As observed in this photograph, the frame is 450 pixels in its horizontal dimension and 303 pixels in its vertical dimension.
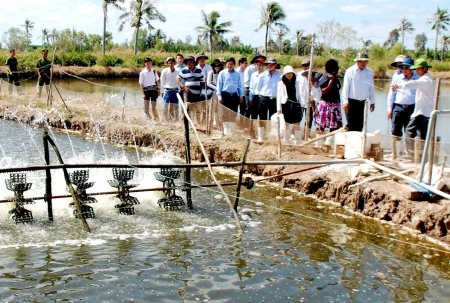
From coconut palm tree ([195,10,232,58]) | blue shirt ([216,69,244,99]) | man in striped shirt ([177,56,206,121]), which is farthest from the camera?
coconut palm tree ([195,10,232,58])

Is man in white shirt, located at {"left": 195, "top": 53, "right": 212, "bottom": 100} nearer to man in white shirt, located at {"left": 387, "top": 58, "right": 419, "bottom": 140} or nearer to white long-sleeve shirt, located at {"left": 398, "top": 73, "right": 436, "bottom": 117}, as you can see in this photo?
man in white shirt, located at {"left": 387, "top": 58, "right": 419, "bottom": 140}

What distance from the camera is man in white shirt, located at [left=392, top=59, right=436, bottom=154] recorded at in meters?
9.91

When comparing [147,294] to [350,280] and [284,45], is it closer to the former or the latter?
[350,280]

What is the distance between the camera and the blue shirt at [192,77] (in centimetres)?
1424

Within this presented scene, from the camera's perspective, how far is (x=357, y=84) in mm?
11086

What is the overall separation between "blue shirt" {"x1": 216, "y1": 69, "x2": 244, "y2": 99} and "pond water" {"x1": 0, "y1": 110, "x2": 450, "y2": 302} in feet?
13.6

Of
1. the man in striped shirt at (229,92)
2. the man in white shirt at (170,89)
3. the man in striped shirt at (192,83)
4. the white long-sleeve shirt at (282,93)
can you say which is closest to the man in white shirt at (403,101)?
the white long-sleeve shirt at (282,93)

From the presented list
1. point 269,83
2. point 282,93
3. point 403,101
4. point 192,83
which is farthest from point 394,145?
point 192,83

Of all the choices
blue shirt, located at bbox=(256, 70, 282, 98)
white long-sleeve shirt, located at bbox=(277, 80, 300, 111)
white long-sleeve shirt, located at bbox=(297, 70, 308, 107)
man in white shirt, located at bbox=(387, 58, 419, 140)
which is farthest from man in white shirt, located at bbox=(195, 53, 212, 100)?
man in white shirt, located at bbox=(387, 58, 419, 140)

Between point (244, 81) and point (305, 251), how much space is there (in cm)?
778

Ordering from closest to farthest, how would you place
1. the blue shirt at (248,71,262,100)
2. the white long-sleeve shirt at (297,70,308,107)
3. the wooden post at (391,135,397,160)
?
the wooden post at (391,135,397,160)
the white long-sleeve shirt at (297,70,308,107)
the blue shirt at (248,71,262,100)

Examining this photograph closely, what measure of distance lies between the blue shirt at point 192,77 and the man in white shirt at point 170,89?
0.40 meters

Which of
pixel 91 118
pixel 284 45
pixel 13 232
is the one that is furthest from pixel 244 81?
pixel 284 45

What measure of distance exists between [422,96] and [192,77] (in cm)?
652
